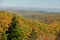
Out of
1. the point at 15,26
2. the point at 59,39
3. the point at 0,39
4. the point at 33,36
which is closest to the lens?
the point at 15,26

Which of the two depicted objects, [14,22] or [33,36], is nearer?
[14,22]

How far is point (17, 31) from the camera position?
42250mm

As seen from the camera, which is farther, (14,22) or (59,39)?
→ (59,39)

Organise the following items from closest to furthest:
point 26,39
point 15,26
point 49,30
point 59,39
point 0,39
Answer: point 15,26, point 0,39, point 26,39, point 59,39, point 49,30

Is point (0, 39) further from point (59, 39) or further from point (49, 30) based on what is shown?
point (49, 30)

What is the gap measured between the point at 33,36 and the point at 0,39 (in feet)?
66.7

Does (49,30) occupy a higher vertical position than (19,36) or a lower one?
lower

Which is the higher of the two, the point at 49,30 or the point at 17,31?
the point at 17,31

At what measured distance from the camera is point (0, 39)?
52344 millimetres

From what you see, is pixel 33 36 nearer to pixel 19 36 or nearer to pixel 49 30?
pixel 19 36

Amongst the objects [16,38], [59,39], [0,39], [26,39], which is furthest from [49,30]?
[16,38]

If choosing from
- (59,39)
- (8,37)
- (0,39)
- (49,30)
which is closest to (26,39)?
(59,39)

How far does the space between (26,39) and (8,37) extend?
33931 mm

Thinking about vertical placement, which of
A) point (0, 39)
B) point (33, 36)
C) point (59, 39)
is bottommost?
point (59, 39)
